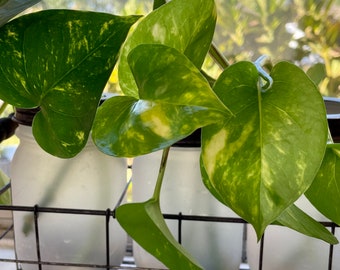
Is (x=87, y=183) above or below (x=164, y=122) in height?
below

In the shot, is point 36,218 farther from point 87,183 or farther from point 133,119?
point 133,119

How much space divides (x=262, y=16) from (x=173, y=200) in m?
0.30

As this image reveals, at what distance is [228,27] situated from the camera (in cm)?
60

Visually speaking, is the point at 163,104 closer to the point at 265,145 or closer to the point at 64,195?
the point at 265,145

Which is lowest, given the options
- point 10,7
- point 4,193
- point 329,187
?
point 4,193

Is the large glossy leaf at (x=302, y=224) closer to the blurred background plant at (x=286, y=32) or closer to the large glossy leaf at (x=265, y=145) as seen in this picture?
the large glossy leaf at (x=265, y=145)

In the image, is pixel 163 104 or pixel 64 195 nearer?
pixel 163 104

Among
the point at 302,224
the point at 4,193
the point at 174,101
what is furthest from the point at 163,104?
the point at 4,193

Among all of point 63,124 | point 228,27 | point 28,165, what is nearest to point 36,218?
point 28,165

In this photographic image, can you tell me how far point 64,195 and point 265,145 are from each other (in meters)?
0.23

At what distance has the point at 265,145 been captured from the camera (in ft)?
0.77

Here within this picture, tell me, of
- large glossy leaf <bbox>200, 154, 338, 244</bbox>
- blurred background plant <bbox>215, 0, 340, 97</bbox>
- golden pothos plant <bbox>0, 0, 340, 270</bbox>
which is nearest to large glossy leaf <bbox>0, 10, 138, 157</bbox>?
golden pothos plant <bbox>0, 0, 340, 270</bbox>

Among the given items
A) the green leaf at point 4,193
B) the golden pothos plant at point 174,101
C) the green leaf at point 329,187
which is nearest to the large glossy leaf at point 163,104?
the golden pothos plant at point 174,101

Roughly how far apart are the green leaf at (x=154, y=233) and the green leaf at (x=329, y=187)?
3.5 inches
